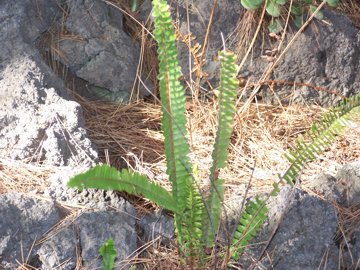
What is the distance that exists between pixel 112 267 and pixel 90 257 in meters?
0.17

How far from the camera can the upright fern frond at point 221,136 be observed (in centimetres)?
230

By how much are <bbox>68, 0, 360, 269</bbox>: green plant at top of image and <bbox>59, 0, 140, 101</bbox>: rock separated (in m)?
1.03

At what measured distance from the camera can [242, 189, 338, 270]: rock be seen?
2.37m

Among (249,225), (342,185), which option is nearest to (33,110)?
(249,225)

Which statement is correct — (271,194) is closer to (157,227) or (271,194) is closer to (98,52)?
(157,227)

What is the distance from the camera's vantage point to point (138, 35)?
11.4ft

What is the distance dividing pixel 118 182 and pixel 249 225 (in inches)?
20.4

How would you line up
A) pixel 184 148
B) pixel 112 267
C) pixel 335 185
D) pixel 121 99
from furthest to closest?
pixel 121 99
pixel 335 185
pixel 184 148
pixel 112 267

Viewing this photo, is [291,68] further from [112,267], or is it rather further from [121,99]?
[112,267]

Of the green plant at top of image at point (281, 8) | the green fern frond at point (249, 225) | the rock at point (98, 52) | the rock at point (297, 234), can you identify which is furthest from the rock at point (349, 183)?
the rock at point (98, 52)

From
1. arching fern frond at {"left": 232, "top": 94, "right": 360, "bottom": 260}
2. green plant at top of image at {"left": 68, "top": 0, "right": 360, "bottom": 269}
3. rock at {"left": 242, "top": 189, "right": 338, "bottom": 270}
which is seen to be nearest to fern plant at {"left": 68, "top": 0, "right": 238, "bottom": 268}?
green plant at top of image at {"left": 68, "top": 0, "right": 360, "bottom": 269}

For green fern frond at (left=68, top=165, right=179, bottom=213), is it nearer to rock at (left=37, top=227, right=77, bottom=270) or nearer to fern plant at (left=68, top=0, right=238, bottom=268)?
fern plant at (left=68, top=0, right=238, bottom=268)

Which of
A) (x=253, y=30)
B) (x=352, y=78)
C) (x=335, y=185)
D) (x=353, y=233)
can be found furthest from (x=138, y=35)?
(x=353, y=233)

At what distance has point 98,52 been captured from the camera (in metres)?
3.35
